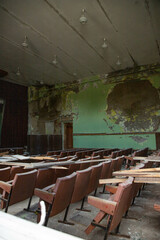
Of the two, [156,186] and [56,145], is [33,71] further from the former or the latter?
[156,186]

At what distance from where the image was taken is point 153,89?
8.92 meters

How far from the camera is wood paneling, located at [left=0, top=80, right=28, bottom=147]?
11516mm

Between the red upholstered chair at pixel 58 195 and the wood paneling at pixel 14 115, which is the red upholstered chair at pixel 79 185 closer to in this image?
the red upholstered chair at pixel 58 195

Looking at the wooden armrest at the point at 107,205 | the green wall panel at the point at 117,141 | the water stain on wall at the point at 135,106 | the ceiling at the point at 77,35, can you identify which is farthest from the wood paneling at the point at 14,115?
the wooden armrest at the point at 107,205

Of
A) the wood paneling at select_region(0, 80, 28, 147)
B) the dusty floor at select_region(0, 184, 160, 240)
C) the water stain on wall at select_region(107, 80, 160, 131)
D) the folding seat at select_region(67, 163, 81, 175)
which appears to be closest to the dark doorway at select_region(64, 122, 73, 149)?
the wood paneling at select_region(0, 80, 28, 147)

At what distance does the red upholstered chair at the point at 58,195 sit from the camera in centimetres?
178

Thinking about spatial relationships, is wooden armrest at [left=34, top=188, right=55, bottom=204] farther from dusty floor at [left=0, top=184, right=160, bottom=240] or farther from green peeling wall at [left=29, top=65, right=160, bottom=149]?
green peeling wall at [left=29, top=65, right=160, bottom=149]

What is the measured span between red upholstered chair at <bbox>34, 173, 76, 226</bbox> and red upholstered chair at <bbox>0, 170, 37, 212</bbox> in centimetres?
35

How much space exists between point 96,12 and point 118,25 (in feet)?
3.48

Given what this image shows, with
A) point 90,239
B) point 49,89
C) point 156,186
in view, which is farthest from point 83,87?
point 90,239

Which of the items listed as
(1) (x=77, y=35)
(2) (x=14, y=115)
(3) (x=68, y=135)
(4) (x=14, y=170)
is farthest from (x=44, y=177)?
(2) (x=14, y=115)

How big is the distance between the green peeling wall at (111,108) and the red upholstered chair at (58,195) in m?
7.78

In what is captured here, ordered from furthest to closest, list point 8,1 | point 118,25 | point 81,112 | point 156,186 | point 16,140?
point 16,140, point 81,112, point 118,25, point 8,1, point 156,186

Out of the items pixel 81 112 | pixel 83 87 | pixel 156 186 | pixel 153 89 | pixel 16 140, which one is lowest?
pixel 156 186
